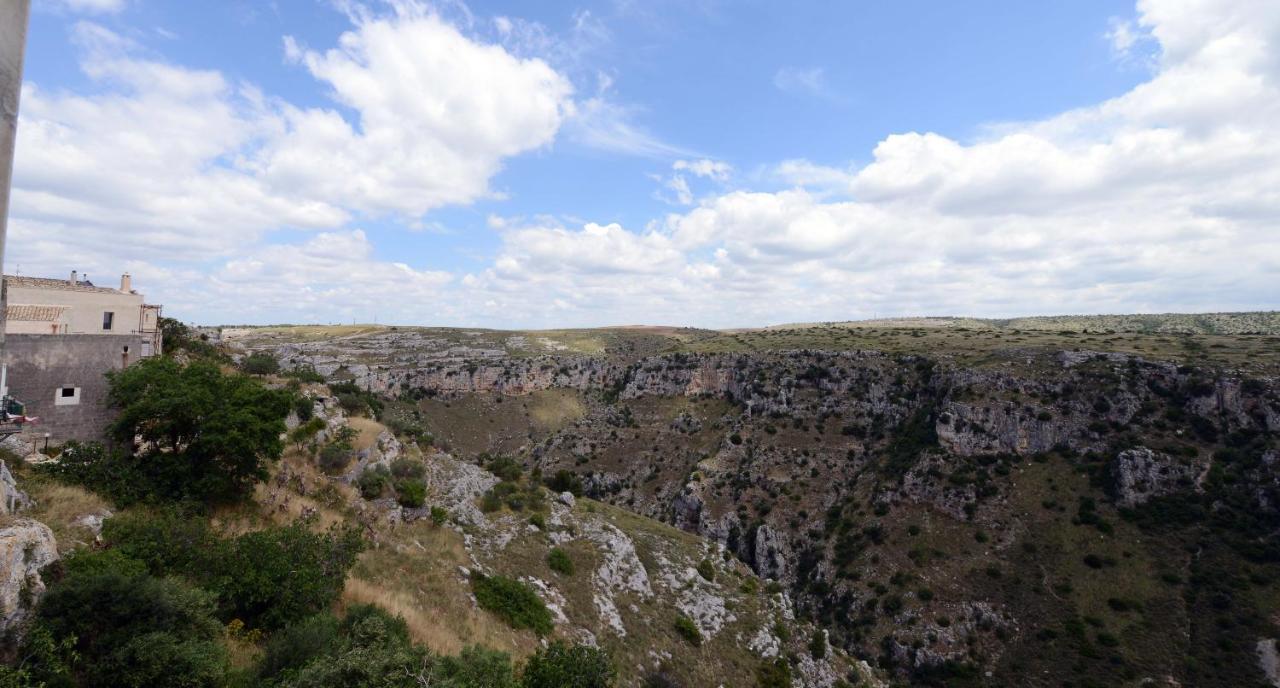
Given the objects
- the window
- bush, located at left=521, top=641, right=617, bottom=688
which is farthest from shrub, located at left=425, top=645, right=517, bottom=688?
the window

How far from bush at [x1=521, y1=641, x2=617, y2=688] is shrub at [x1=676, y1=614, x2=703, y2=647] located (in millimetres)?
12827

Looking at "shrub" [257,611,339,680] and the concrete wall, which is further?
the concrete wall

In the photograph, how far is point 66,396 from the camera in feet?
59.3

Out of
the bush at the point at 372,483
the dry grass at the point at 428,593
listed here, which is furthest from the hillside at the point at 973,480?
the dry grass at the point at 428,593

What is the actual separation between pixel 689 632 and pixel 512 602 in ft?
33.9

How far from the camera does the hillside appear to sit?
3784 cm

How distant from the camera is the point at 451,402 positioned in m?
86.2

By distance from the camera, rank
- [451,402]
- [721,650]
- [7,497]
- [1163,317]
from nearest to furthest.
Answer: [7,497] → [721,650] → [451,402] → [1163,317]

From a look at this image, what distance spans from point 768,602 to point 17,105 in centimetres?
3667

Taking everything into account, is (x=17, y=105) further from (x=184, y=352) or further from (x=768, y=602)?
(x=768, y=602)

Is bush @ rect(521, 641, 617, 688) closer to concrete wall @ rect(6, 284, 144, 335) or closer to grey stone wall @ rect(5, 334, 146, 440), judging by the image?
grey stone wall @ rect(5, 334, 146, 440)

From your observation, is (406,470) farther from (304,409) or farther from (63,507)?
(63,507)

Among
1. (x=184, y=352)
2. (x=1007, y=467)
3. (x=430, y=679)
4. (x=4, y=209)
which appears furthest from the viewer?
(x=1007, y=467)

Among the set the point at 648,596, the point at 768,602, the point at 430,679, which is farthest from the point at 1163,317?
the point at 430,679
